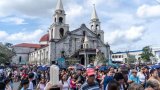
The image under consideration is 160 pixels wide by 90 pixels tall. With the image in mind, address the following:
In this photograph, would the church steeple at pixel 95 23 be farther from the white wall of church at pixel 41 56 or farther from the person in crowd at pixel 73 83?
the person in crowd at pixel 73 83

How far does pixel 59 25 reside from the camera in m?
74.9

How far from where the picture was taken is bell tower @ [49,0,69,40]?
74.7 meters

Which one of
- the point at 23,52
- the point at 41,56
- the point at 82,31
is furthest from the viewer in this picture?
the point at 23,52

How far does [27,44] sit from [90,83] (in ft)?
359

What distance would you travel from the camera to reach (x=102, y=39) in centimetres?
8406

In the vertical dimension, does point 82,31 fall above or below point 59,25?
below

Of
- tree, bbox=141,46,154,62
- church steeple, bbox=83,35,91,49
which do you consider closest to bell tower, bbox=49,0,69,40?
church steeple, bbox=83,35,91,49

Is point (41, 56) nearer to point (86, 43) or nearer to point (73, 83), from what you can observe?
point (86, 43)

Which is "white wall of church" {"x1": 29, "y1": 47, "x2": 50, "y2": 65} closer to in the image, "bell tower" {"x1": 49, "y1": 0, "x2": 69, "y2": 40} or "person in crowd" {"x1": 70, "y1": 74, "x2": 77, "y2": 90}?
"bell tower" {"x1": 49, "y1": 0, "x2": 69, "y2": 40}

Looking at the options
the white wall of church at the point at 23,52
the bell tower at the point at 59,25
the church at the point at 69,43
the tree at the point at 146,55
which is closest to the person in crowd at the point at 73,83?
the church at the point at 69,43

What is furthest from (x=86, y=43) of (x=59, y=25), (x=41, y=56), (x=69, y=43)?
(x=41, y=56)

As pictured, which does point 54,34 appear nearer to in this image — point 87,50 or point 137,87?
point 87,50

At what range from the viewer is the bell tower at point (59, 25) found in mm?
74731

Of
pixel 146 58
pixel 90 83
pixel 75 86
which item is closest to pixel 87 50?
pixel 146 58
